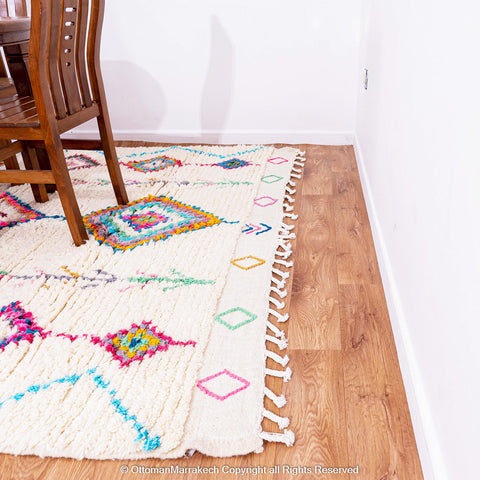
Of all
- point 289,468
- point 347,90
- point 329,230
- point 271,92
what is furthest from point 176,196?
point 289,468

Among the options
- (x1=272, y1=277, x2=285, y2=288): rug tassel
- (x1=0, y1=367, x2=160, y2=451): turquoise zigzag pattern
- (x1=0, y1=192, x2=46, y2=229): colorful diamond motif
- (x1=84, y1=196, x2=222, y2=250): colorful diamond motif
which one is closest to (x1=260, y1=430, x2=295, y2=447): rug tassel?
(x1=0, y1=367, x2=160, y2=451): turquoise zigzag pattern

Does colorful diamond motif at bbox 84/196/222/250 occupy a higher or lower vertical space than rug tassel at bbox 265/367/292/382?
lower

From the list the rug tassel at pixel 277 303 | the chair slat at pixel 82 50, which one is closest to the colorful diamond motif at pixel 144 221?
the chair slat at pixel 82 50

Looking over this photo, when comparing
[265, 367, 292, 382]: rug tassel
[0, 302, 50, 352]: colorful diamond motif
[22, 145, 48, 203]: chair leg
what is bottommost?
[265, 367, 292, 382]: rug tassel

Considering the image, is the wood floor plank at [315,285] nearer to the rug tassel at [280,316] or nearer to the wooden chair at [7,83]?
the rug tassel at [280,316]

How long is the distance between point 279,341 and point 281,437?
0.30 meters

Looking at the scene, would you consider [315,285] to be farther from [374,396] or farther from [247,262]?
[374,396]

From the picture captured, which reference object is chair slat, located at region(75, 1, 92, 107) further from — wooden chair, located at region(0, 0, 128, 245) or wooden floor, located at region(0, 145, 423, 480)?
wooden floor, located at region(0, 145, 423, 480)

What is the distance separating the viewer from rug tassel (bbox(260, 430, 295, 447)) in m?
1.01

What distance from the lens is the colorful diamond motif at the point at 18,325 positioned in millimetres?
1333

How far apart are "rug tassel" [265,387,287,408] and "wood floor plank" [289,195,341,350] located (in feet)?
0.60

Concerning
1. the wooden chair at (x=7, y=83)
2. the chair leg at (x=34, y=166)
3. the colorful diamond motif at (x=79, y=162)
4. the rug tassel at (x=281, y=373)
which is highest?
the wooden chair at (x=7, y=83)

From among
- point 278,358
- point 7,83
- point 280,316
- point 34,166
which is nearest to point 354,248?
point 280,316

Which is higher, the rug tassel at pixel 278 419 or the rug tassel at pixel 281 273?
the rug tassel at pixel 278 419
